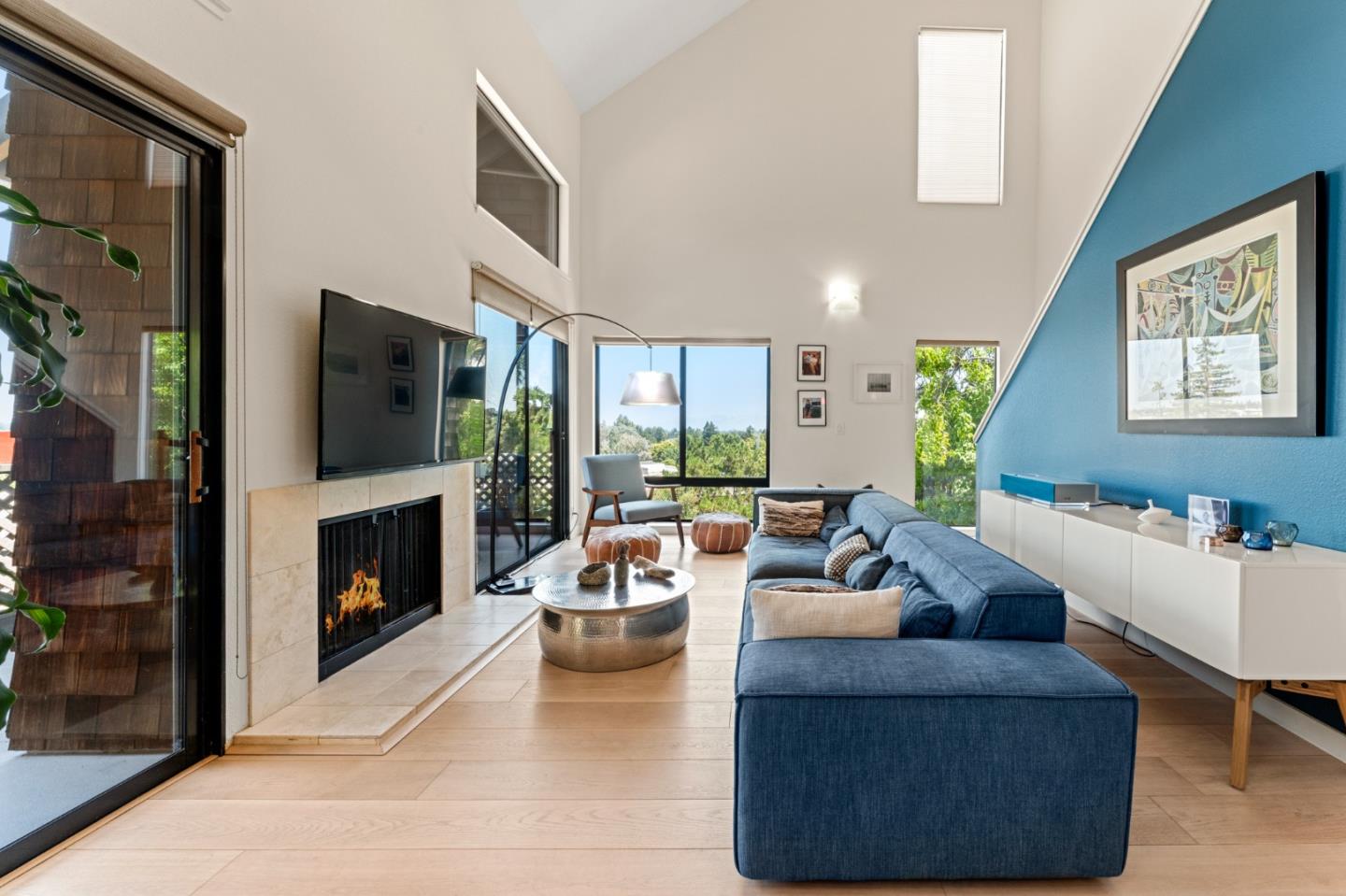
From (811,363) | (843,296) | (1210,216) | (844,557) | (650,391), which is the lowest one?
(844,557)

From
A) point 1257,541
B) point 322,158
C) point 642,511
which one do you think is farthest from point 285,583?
point 1257,541

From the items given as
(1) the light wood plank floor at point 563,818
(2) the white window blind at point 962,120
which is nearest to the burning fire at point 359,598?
(1) the light wood plank floor at point 563,818

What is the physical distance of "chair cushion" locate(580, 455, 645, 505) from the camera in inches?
230

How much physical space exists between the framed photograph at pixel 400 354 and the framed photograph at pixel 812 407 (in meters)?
4.39

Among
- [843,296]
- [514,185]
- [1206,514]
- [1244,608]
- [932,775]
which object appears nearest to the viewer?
[932,775]

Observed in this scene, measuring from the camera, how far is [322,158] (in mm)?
2713

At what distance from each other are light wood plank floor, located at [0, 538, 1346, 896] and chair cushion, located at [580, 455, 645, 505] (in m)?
3.25

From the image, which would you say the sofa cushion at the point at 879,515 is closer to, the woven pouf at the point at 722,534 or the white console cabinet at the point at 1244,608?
the white console cabinet at the point at 1244,608

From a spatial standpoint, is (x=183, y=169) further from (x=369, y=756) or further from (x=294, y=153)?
(x=369, y=756)

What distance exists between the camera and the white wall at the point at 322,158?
2.27 m

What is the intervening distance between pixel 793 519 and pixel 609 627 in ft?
6.23

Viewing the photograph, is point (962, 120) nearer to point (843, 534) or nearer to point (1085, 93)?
point (1085, 93)

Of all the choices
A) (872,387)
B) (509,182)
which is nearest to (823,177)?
(872,387)

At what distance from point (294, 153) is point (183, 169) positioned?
477mm
